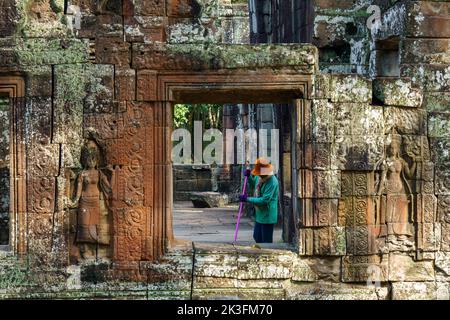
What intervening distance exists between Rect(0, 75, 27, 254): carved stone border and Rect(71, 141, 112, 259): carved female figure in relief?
558 mm

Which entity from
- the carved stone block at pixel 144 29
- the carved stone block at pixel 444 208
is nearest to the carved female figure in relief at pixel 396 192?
the carved stone block at pixel 444 208

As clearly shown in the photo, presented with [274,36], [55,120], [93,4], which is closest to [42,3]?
[93,4]

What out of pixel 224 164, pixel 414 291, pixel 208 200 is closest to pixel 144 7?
pixel 414 291

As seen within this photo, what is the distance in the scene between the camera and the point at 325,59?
39.3ft

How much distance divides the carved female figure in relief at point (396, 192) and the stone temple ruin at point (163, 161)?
0.02 metres

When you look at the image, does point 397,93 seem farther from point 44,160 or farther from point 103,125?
point 44,160

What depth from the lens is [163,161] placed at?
8383 millimetres

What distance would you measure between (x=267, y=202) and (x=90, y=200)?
267 cm

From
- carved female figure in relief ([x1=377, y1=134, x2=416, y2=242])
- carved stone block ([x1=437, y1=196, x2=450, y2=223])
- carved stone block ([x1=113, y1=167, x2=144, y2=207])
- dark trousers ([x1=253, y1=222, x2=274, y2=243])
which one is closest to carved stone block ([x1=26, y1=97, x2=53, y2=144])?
carved stone block ([x1=113, y1=167, x2=144, y2=207])

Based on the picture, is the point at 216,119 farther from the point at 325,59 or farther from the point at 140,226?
the point at 140,226

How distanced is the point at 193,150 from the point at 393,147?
19.7 metres

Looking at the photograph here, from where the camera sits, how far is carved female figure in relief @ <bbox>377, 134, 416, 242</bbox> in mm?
8641

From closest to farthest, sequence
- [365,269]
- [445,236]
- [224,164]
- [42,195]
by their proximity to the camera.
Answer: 1. [42,195]
2. [365,269]
3. [445,236]
4. [224,164]

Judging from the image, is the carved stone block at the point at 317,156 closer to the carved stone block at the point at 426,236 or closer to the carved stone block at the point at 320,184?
the carved stone block at the point at 320,184
